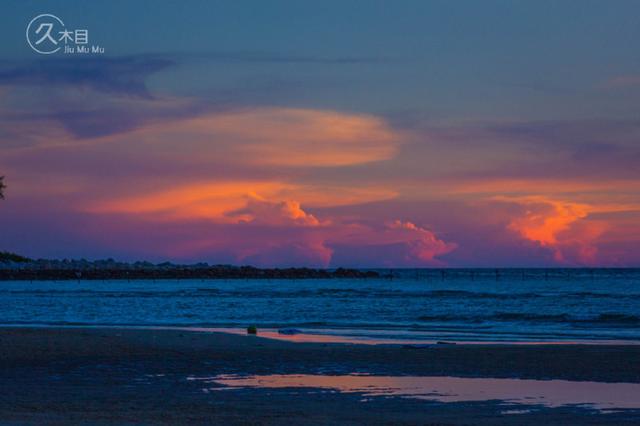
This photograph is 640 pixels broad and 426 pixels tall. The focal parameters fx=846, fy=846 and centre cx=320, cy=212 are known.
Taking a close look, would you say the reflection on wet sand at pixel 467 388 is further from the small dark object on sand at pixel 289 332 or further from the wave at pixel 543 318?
the wave at pixel 543 318

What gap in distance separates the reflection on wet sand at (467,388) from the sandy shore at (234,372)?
1.96 ft

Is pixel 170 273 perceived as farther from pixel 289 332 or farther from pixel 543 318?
pixel 289 332

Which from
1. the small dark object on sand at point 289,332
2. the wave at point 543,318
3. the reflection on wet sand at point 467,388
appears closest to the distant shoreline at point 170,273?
the wave at point 543,318

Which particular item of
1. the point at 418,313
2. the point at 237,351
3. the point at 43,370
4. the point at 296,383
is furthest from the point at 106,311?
the point at 296,383

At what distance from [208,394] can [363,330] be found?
60.2 ft

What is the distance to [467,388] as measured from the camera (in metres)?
15.1

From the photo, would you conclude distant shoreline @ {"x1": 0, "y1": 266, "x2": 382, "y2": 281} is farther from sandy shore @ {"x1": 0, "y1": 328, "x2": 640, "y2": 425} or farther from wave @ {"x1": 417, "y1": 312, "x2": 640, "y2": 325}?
sandy shore @ {"x1": 0, "y1": 328, "x2": 640, "y2": 425}

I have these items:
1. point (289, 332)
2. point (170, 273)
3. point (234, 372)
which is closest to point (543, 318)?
point (289, 332)

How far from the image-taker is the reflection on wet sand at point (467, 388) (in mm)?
13695

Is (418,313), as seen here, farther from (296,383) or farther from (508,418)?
(508,418)

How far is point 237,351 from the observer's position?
21.9 metres

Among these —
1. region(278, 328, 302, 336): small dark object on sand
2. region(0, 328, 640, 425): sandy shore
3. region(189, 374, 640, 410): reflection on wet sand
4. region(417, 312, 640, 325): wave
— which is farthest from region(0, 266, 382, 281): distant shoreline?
region(189, 374, 640, 410): reflection on wet sand

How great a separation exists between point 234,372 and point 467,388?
5.04 meters

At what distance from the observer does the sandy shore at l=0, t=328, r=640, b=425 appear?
1204 centimetres
